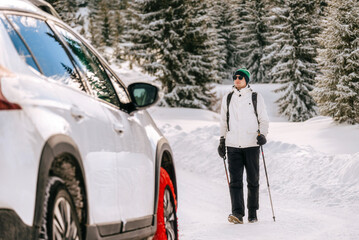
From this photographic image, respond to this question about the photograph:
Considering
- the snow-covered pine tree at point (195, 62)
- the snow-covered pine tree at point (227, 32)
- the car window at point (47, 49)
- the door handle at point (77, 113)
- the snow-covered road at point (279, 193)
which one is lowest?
the snow-covered pine tree at point (227, 32)

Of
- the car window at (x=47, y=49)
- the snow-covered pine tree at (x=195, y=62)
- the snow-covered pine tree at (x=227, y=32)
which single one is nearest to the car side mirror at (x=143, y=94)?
the car window at (x=47, y=49)

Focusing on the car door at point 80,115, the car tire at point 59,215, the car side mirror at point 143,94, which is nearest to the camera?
the car tire at point 59,215

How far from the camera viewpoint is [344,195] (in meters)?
10.7

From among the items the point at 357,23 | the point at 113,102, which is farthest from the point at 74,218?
the point at 357,23

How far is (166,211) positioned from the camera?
492 centimetres

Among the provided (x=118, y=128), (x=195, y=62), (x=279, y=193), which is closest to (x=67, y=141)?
(x=118, y=128)

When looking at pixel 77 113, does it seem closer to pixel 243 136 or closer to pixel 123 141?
pixel 123 141

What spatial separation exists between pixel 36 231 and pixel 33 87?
0.65 m

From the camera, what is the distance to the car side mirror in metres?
4.17

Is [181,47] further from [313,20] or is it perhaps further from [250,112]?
[250,112]

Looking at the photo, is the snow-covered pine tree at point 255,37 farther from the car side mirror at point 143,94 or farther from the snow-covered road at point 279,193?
the car side mirror at point 143,94

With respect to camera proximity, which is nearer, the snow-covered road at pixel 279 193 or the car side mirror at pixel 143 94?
the car side mirror at pixel 143 94

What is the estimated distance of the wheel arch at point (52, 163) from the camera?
2359mm

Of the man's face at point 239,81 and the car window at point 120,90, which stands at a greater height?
the car window at point 120,90
